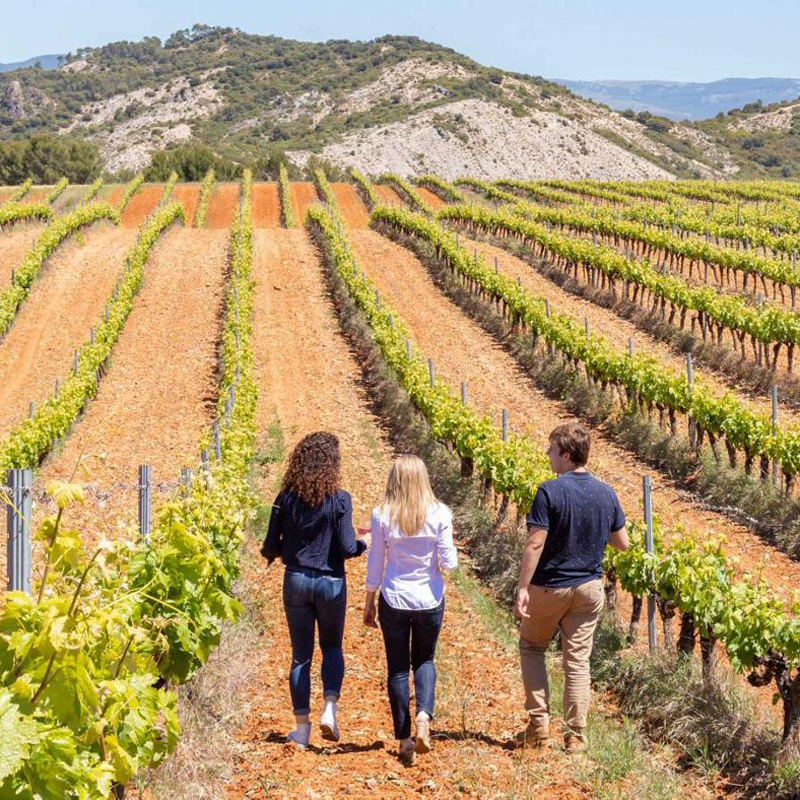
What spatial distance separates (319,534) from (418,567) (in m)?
→ 0.64

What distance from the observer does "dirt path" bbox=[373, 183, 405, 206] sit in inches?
2247

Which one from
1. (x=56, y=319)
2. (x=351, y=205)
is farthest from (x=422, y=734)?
(x=351, y=205)

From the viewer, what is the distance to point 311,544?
6621mm

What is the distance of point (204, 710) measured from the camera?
24.7ft

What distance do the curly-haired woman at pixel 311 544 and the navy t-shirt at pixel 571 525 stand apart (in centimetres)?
111

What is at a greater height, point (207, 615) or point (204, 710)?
point (207, 615)

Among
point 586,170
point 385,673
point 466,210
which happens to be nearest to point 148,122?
point 586,170

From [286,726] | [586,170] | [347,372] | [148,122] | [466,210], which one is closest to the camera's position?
[286,726]

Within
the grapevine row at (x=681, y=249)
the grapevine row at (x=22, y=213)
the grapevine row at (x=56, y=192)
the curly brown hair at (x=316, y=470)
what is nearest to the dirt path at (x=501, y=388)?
the curly brown hair at (x=316, y=470)

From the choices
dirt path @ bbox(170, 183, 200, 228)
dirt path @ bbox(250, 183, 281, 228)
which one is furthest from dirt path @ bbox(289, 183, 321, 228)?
dirt path @ bbox(170, 183, 200, 228)

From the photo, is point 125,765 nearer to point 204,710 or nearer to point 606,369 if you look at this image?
point 204,710

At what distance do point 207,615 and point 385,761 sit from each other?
1449 millimetres

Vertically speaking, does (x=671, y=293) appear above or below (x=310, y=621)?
above

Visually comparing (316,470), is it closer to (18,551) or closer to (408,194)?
(18,551)
